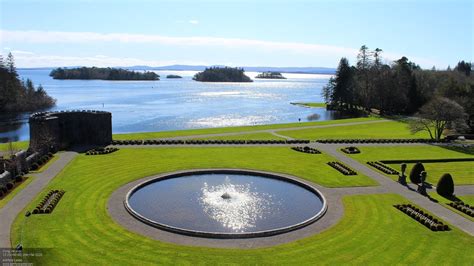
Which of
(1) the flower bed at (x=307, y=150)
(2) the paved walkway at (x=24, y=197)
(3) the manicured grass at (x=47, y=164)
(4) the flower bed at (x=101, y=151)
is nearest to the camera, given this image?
(2) the paved walkway at (x=24, y=197)

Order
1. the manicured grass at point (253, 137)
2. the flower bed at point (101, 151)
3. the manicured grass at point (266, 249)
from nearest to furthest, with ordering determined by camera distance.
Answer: the manicured grass at point (266, 249) → the flower bed at point (101, 151) → the manicured grass at point (253, 137)

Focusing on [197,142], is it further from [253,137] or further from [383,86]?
[383,86]

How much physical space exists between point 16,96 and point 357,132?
4418 inches

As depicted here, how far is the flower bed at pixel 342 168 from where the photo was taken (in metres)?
46.3

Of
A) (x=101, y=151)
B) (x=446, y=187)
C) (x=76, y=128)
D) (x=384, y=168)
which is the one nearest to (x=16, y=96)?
(x=76, y=128)

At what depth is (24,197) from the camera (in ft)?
119

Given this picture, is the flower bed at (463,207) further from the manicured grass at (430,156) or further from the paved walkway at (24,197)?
the paved walkway at (24,197)

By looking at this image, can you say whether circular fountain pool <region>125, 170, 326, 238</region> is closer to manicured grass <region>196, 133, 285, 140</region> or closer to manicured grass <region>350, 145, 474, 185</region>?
manicured grass <region>350, 145, 474, 185</region>

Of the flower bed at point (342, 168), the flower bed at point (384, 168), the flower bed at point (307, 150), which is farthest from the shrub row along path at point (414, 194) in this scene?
the flower bed at point (307, 150)

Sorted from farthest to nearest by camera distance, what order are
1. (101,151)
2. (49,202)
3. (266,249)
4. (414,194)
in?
(101,151) < (414,194) < (49,202) < (266,249)

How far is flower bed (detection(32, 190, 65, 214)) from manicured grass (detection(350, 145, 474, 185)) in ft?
117

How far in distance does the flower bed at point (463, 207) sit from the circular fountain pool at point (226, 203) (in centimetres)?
1183

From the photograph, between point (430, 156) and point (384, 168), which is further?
point (430, 156)

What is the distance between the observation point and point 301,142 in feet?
215
